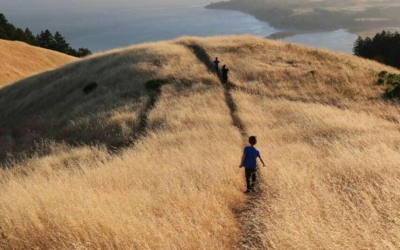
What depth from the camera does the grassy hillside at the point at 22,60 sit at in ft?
202

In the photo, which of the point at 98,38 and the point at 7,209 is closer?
the point at 7,209

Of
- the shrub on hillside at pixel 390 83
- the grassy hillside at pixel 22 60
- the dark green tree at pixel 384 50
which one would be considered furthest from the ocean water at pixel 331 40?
the shrub on hillside at pixel 390 83

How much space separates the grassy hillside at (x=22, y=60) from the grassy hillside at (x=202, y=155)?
25715 millimetres

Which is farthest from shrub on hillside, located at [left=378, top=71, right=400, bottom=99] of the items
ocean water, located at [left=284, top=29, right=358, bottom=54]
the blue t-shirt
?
ocean water, located at [left=284, top=29, right=358, bottom=54]

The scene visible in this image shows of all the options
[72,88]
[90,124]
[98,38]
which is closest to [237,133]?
[90,124]

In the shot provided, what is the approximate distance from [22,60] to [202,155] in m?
65.1

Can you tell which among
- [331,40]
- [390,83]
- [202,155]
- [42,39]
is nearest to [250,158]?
[202,155]

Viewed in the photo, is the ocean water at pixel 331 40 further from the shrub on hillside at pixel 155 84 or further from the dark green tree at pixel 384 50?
the shrub on hillside at pixel 155 84

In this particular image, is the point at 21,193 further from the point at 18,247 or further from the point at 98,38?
the point at 98,38

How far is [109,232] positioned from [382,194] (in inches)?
219

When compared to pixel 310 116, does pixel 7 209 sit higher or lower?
higher

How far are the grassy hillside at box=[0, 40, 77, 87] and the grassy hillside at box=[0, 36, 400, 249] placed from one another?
25715 mm

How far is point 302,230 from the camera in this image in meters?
5.73

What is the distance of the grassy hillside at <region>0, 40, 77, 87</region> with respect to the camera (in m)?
61.6
